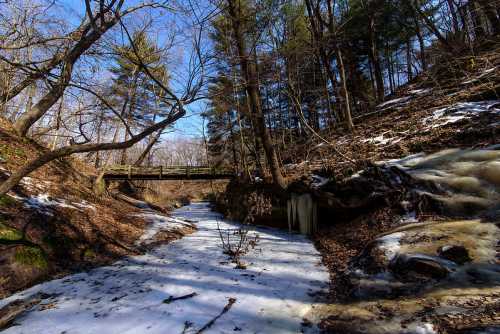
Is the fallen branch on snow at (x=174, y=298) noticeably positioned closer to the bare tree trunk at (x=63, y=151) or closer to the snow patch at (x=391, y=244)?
the bare tree trunk at (x=63, y=151)

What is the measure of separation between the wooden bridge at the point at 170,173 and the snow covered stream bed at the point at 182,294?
37.6ft

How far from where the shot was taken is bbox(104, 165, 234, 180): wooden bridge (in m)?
16.8

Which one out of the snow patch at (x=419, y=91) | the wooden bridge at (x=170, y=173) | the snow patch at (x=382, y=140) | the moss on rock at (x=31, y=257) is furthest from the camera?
the wooden bridge at (x=170, y=173)

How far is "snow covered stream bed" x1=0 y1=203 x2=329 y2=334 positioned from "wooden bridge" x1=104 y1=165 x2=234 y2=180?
11.4 meters

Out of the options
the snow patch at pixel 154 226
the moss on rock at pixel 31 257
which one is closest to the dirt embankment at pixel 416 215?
the snow patch at pixel 154 226

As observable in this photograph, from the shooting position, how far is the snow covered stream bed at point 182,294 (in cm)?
292

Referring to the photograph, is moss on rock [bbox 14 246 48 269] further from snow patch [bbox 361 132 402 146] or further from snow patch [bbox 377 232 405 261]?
snow patch [bbox 361 132 402 146]

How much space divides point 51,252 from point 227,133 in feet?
39.1

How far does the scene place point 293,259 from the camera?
5.21 m

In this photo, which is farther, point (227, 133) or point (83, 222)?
point (227, 133)

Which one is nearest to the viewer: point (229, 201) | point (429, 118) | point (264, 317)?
point (264, 317)

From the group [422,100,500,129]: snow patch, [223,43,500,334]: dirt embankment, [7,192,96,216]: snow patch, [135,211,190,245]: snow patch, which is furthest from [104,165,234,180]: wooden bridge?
[422,100,500,129]: snow patch

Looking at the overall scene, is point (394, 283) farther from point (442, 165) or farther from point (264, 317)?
point (442, 165)

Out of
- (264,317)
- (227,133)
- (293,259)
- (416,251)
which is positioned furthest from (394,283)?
(227,133)
